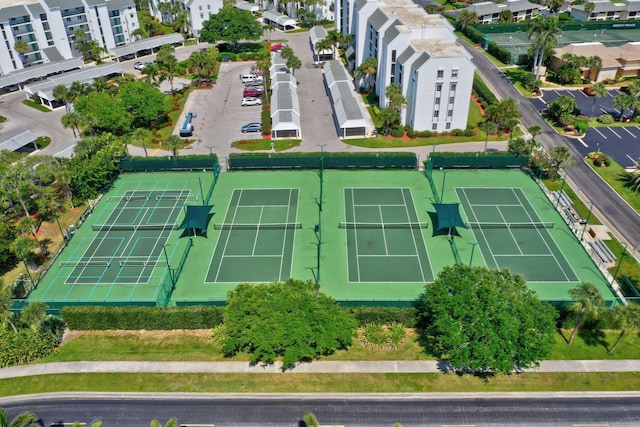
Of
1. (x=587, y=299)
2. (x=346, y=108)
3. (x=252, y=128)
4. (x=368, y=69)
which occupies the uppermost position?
(x=368, y=69)

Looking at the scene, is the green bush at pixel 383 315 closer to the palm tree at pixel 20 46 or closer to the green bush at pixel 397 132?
the green bush at pixel 397 132

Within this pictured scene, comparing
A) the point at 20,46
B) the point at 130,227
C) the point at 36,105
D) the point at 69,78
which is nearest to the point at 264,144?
the point at 130,227

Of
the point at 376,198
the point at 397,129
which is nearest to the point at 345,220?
the point at 376,198

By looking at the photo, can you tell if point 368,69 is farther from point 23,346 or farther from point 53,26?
point 53,26

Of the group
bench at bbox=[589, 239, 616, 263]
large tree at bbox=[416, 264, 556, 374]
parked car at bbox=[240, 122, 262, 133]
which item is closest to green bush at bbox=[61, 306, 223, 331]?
large tree at bbox=[416, 264, 556, 374]

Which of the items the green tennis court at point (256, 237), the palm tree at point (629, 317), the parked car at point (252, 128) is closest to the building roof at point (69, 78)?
the parked car at point (252, 128)

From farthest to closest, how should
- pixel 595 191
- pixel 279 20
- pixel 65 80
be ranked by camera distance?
pixel 279 20, pixel 65 80, pixel 595 191
